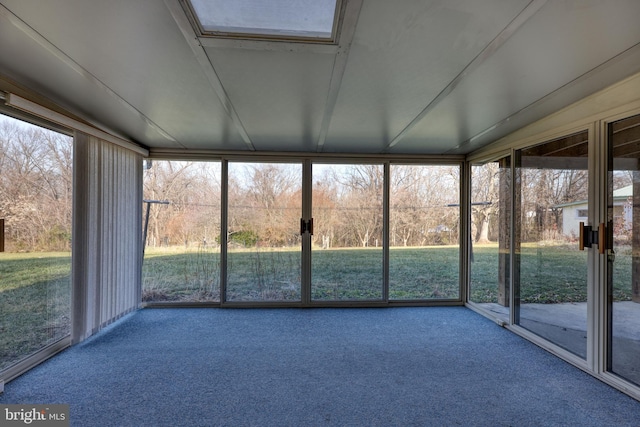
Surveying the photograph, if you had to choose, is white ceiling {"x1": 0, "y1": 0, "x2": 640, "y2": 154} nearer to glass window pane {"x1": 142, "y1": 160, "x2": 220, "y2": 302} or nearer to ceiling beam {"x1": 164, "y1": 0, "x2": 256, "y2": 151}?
→ ceiling beam {"x1": 164, "y1": 0, "x2": 256, "y2": 151}

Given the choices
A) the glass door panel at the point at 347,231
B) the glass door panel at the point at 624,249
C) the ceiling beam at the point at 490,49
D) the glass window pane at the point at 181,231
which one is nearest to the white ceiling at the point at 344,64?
the ceiling beam at the point at 490,49

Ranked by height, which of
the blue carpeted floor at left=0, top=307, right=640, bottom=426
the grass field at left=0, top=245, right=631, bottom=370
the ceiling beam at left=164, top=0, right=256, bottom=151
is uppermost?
the ceiling beam at left=164, top=0, right=256, bottom=151

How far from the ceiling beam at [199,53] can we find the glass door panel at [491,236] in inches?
127

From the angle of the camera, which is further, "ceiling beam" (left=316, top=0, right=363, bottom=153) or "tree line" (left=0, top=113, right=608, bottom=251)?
"tree line" (left=0, top=113, right=608, bottom=251)

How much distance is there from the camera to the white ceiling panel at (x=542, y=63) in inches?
53.9

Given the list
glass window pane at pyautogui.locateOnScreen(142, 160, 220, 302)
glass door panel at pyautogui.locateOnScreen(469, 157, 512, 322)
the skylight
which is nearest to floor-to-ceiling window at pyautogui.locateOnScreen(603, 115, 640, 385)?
glass door panel at pyautogui.locateOnScreen(469, 157, 512, 322)

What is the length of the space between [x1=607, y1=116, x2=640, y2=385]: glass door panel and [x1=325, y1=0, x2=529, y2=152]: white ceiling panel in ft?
5.00

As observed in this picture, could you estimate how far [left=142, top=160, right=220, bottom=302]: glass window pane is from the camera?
4121 mm

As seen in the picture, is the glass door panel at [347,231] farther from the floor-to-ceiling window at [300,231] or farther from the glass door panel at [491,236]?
the glass door panel at [491,236]

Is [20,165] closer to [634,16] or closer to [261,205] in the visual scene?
[261,205]

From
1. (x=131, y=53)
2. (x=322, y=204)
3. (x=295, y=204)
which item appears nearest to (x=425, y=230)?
(x=322, y=204)

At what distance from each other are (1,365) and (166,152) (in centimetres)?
274

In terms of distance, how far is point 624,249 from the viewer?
2248mm

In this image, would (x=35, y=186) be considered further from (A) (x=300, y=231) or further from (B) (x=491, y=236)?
(B) (x=491, y=236)
